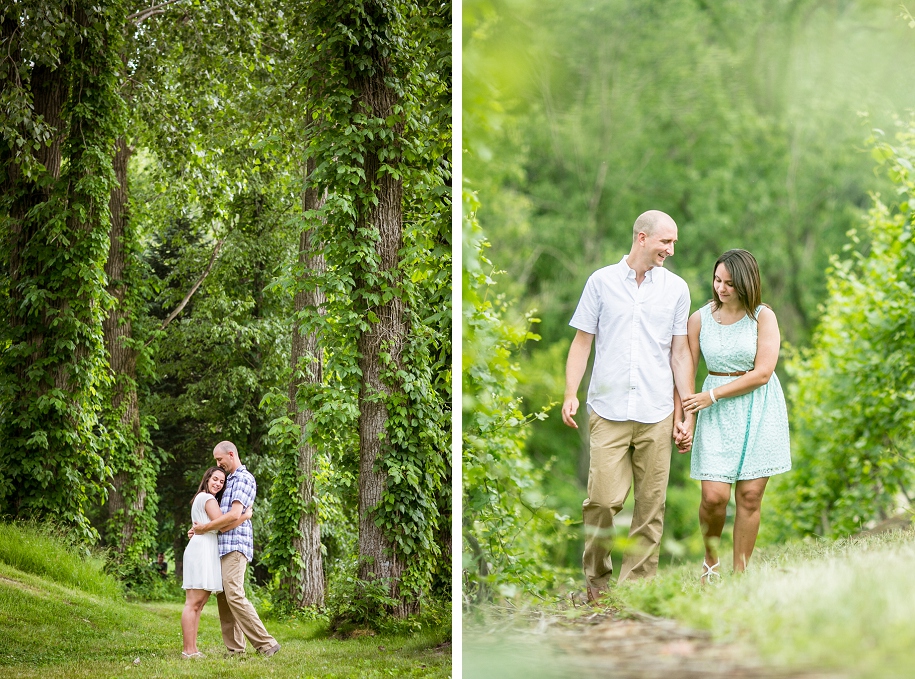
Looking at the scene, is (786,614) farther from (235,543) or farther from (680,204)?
(680,204)

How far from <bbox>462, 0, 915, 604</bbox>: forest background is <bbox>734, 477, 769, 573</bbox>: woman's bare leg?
37cm

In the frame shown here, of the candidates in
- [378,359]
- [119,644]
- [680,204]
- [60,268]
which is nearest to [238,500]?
[378,359]

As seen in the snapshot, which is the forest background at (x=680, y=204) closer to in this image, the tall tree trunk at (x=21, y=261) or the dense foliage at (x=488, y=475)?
the dense foliage at (x=488, y=475)

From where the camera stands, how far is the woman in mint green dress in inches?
104

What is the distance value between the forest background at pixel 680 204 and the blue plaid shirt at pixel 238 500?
1934mm

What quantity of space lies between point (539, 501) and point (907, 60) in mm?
2099

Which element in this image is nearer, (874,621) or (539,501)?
(874,621)

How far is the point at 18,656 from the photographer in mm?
5242

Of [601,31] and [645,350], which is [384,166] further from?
[645,350]

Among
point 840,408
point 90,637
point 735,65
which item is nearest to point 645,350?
point 735,65

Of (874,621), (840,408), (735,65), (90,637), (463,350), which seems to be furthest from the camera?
(90,637)

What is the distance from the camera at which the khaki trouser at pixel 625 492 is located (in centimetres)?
269

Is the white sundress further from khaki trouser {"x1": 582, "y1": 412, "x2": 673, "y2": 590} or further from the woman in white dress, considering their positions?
khaki trouser {"x1": 582, "y1": 412, "x2": 673, "y2": 590}

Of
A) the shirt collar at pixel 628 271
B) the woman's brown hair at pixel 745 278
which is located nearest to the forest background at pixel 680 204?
the shirt collar at pixel 628 271
